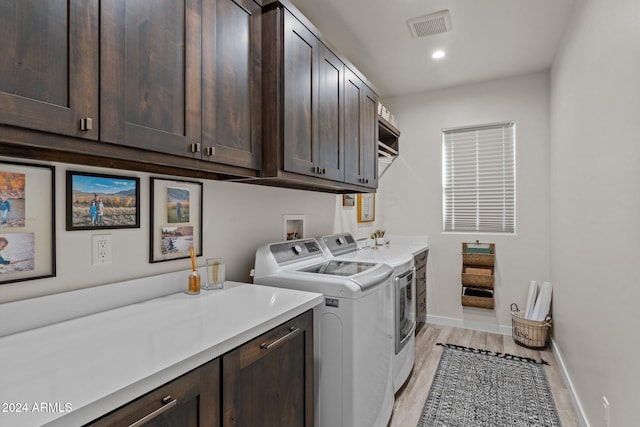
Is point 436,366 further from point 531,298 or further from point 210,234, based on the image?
point 210,234

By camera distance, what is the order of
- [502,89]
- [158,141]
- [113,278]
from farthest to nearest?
[502,89], [113,278], [158,141]

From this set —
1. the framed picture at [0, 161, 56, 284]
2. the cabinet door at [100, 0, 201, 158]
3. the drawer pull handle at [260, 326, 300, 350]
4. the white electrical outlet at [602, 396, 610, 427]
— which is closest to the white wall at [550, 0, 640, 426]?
the white electrical outlet at [602, 396, 610, 427]

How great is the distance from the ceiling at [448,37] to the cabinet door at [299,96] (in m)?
0.64

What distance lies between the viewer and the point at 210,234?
188 centimetres

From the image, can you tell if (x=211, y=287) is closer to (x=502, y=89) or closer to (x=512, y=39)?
(x=512, y=39)

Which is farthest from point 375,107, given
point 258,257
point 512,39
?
point 258,257

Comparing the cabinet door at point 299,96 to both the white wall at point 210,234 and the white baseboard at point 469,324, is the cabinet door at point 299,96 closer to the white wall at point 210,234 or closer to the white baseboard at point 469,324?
the white wall at point 210,234

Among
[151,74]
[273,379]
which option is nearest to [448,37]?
[151,74]

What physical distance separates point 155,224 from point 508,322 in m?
3.71

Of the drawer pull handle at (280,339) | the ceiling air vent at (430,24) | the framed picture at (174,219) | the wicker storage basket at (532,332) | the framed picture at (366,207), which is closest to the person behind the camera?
the drawer pull handle at (280,339)

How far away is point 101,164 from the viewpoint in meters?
1.32

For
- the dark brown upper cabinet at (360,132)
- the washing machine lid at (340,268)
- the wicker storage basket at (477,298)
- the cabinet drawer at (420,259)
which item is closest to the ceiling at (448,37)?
the dark brown upper cabinet at (360,132)

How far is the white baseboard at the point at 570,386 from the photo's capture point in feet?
6.74

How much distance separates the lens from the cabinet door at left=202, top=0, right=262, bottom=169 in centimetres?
139
